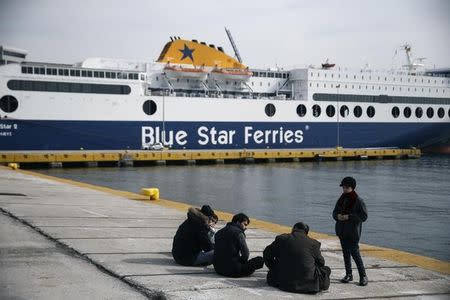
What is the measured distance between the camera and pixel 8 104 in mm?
41188

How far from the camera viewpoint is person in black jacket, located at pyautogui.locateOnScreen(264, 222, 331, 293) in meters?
6.67

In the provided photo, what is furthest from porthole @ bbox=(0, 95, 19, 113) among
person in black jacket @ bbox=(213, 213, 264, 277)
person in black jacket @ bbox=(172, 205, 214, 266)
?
person in black jacket @ bbox=(213, 213, 264, 277)

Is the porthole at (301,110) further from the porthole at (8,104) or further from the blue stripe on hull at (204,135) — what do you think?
the porthole at (8,104)

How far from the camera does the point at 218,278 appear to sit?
24.1 feet

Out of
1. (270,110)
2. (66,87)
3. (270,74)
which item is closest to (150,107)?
(66,87)

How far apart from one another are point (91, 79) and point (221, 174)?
13.8m

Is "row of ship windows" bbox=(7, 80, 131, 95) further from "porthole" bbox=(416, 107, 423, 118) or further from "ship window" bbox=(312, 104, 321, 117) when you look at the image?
"porthole" bbox=(416, 107, 423, 118)

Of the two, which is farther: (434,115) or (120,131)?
(434,115)

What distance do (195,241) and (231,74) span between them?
1714 inches

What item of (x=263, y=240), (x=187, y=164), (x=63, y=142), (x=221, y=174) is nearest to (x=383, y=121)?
(x=187, y=164)

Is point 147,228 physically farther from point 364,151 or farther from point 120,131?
point 364,151

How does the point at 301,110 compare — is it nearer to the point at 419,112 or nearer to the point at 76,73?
the point at 419,112

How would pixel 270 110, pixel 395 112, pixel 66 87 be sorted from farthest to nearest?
pixel 395 112
pixel 270 110
pixel 66 87

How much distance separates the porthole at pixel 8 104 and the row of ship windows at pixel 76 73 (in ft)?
7.18
